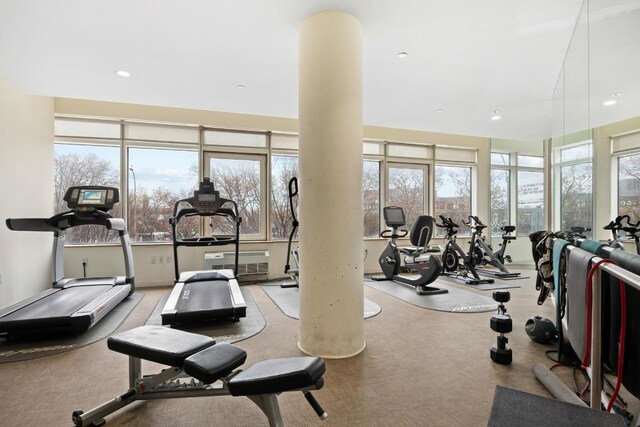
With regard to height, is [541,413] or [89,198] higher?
[89,198]

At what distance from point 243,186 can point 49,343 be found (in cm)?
376

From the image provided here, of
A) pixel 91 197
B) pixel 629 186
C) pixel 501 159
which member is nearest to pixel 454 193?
pixel 501 159

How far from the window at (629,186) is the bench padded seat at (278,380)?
2.20 m

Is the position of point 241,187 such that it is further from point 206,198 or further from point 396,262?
point 396,262

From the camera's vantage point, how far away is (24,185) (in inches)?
179

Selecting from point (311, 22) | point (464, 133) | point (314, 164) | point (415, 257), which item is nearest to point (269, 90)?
point (311, 22)

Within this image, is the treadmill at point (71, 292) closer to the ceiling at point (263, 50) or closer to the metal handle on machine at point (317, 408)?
the ceiling at point (263, 50)

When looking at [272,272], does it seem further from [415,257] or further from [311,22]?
[311,22]

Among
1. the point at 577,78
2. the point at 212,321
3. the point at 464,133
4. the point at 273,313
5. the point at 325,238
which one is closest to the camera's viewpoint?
the point at 325,238

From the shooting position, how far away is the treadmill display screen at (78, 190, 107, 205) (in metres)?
4.41

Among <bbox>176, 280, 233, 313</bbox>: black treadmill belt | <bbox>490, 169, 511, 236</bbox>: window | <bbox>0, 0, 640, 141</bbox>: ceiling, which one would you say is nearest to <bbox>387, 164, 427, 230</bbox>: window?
<bbox>490, 169, 511, 236</bbox>: window

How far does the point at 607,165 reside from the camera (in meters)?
2.55

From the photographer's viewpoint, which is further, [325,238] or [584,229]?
[584,229]

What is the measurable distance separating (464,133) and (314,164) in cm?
557
